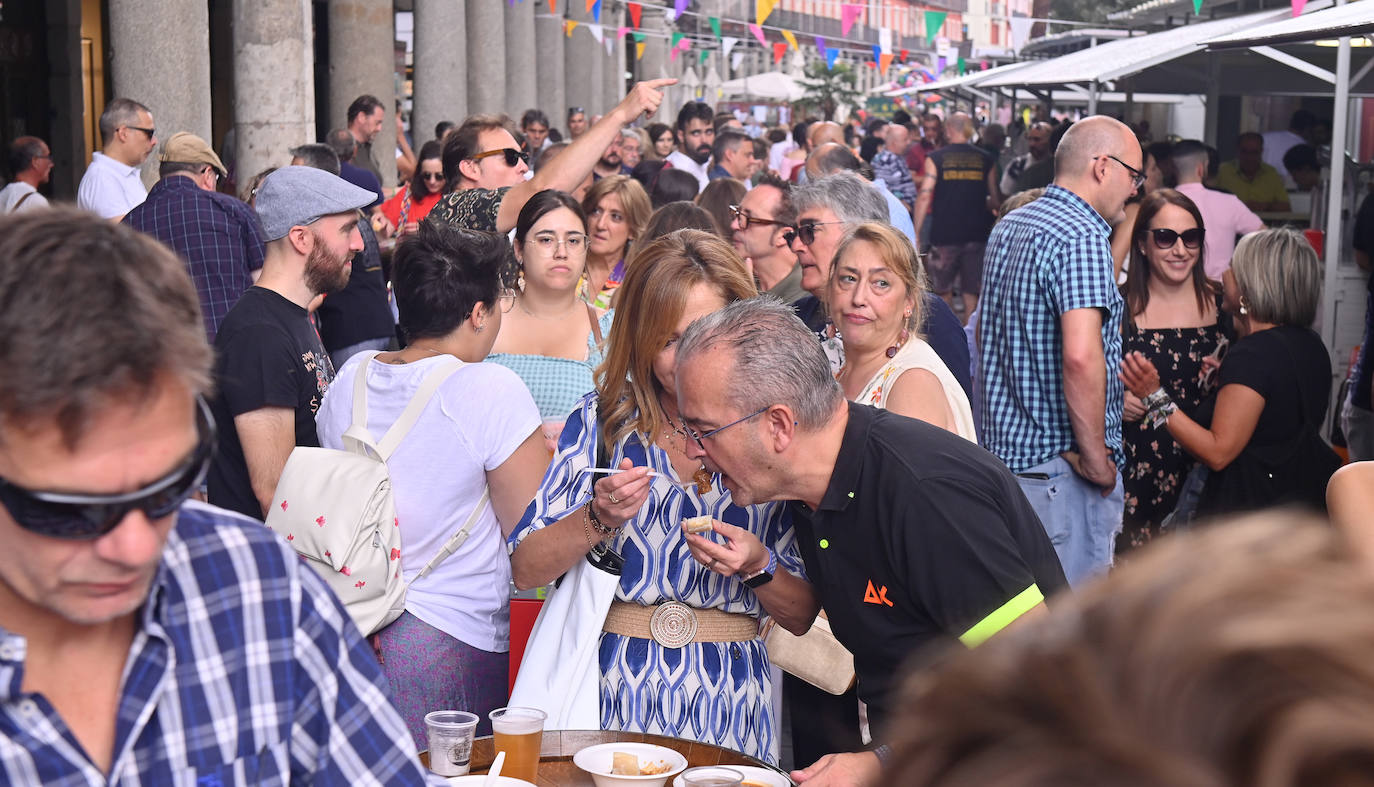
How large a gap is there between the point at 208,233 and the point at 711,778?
16.2 ft

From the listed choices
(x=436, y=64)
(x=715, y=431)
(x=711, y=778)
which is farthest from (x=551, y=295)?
(x=436, y=64)

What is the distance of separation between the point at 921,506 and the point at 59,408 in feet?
5.37

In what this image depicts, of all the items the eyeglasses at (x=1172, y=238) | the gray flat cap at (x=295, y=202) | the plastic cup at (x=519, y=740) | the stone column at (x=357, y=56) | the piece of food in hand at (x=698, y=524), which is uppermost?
the stone column at (x=357, y=56)

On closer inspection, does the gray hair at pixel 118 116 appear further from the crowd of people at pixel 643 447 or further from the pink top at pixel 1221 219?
the pink top at pixel 1221 219

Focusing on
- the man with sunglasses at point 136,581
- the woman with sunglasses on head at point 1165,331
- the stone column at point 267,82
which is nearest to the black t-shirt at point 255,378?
the man with sunglasses at point 136,581

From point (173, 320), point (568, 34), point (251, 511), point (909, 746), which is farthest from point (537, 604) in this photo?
point (568, 34)

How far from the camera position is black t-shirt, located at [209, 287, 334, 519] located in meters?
3.93

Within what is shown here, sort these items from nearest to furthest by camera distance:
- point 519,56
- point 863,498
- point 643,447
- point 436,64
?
point 863,498 < point 643,447 < point 436,64 < point 519,56

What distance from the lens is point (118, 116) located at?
8.50 metres

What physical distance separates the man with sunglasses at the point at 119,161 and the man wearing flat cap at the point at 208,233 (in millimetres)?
1743

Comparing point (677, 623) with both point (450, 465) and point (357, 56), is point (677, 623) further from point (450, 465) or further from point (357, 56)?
point (357, 56)

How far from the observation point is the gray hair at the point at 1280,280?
5.40 meters

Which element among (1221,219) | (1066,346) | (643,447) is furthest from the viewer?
(1221,219)

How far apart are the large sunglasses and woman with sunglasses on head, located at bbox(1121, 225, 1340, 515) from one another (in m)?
4.72
